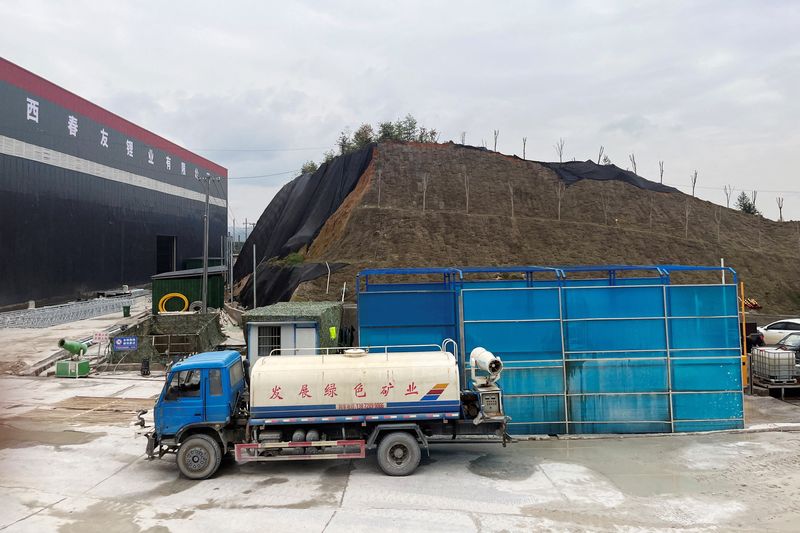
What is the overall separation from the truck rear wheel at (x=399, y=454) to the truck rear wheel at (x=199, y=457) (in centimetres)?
336

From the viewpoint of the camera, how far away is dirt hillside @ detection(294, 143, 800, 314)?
1503 inches

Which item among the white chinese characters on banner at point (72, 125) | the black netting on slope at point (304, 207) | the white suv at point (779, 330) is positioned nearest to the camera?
the white suv at point (779, 330)

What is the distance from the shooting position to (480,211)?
44312 mm

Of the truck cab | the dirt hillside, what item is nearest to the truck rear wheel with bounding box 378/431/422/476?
the truck cab

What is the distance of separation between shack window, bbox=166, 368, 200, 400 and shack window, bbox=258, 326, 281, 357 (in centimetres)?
630

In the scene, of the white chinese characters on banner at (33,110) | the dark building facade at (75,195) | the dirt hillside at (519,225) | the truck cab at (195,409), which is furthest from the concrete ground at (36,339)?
the white chinese characters on banner at (33,110)

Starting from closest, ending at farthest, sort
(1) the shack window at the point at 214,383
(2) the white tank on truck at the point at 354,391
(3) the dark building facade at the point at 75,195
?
(2) the white tank on truck at the point at 354,391 → (1) the shack window at the point at 214,383 → (3) the dark building facade at the point at 75,195

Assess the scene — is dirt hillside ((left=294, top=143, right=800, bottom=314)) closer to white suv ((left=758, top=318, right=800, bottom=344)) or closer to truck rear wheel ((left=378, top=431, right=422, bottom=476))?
white suv ((left=758, top=318, right=800, bottom=344))

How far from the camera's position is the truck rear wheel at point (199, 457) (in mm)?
10250

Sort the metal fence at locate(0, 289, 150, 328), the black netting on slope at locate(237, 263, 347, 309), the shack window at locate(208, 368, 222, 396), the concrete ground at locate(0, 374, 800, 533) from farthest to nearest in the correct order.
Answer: the black netting on slope at locate(237, 263, 347, 309), the metal fence at locate(0, 289, 150, 328), the shack window at locate(208, 368, 222, 396), the concrete ground at locate(0, 374, 800, 533)

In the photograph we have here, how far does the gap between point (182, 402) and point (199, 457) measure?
1156mm

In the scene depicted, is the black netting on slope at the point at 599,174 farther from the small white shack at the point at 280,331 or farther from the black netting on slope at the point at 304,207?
the small white shack at the point at 280,331

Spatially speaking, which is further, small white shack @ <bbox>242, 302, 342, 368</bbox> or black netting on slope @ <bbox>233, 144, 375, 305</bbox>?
black netting on slope @ <bbox>233, 144, 375, 305</bbox>

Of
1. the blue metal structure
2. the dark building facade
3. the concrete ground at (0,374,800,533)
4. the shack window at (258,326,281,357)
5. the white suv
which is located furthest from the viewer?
the dark building facade
